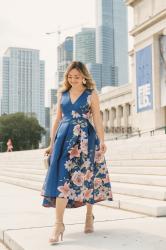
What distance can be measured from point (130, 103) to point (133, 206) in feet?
163

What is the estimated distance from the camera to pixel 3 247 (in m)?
4.05

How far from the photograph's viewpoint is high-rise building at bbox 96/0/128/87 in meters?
169

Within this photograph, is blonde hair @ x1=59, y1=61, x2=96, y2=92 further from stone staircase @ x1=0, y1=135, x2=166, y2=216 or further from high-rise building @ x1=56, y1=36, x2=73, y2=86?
high-rise building @ x1=56, y1=36, x2=73, y2=86

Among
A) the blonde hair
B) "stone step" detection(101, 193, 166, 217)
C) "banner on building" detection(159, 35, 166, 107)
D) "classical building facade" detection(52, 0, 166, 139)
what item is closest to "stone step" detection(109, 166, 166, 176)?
"stone step" detection(101, 193, 166, 217)

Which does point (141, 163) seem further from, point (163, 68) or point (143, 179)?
point (163, 68)

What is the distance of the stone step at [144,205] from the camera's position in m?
4.96

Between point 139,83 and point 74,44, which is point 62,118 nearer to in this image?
point 139,83

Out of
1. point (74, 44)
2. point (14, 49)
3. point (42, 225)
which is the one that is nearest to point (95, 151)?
point (42, 225)

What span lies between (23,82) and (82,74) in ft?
435

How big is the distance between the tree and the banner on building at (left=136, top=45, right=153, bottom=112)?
107 feet

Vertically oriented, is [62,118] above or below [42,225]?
above

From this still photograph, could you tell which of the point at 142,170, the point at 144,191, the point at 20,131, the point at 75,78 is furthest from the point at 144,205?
the point at 20,131

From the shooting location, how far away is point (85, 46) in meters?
170

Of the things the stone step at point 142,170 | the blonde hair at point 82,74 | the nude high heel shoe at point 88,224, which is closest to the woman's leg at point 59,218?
the nude high heel shoe at point 88,224
